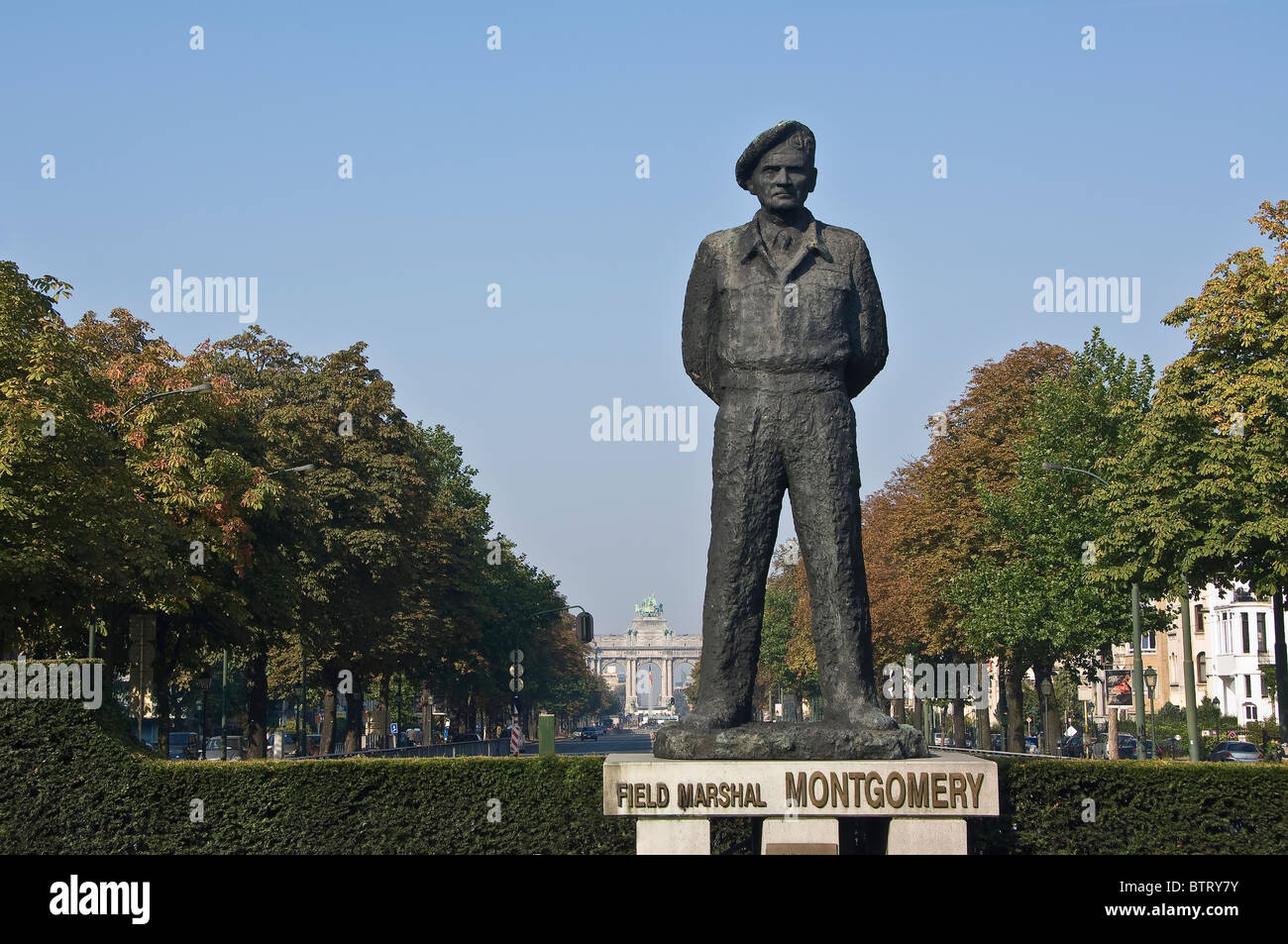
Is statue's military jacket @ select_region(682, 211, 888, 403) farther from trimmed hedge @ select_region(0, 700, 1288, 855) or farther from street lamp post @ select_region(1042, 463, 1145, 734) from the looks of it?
street lamp post @ select_region(1042, 463, 1145, 734)

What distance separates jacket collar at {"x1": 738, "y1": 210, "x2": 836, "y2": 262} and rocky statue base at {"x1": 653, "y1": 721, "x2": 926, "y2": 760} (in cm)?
438

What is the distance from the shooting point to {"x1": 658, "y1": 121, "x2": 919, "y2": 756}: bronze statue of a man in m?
14.4

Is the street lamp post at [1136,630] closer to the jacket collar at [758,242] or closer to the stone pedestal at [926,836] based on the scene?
the jacket collar at [758,242]

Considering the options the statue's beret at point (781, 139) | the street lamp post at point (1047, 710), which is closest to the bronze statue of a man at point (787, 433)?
the statue's beret at point (781, 139)

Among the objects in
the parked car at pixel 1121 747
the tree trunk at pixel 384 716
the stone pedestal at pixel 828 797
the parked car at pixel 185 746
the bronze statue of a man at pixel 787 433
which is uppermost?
the bronze statue of a man at pixel 787 433

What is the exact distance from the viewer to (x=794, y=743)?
13.7 meters

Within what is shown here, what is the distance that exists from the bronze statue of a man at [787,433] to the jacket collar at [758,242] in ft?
0.04

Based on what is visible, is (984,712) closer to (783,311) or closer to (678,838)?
(783,311)

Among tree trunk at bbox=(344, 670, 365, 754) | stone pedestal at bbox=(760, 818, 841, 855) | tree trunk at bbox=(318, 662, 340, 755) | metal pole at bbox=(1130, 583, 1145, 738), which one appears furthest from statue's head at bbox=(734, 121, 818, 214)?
tree trunk at bbox=(344, 670, 365, 754)

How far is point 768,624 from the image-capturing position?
92125 mm

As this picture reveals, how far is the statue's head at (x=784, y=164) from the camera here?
1471 cm

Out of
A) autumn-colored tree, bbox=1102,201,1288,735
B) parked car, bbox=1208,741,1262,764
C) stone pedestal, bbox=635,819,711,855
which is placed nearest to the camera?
stone pedestal, bbox=635,819,711,855

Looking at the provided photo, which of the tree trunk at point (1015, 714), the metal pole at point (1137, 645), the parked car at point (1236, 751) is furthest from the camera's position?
the parked car at point (1236, 751)
